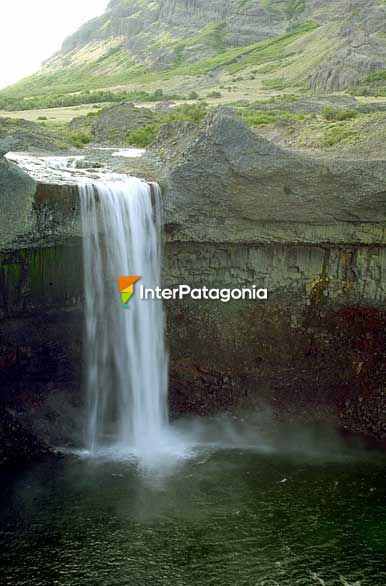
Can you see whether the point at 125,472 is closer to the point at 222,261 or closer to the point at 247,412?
the point at 247,412

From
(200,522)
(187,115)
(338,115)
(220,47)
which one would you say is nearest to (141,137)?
(187,115)

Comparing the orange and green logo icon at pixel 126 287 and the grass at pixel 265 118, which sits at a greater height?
the grass at pixel 265 118

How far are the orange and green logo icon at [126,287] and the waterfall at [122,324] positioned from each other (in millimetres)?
151

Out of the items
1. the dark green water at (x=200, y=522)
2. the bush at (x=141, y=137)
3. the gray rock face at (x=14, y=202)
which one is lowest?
the dark green water at (x=200, y=522)

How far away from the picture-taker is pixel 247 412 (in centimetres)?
2294

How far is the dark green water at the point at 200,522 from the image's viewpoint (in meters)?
15.1

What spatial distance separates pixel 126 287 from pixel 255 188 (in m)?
4.76

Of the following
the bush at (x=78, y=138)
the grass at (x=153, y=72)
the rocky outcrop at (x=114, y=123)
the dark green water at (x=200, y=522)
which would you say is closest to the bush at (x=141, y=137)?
the rocky outcrop at (x=114, y=123)

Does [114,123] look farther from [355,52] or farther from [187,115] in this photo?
[355,52]

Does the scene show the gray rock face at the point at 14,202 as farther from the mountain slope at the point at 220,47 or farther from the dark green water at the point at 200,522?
the mountain slope at the point at 220,47

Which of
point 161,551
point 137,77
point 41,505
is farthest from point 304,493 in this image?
point 137,77

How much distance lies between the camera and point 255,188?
20.7 meters

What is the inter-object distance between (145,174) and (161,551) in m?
10.9

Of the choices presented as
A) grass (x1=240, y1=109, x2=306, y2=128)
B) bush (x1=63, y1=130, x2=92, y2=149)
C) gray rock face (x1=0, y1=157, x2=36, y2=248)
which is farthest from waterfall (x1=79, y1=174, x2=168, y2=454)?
grass (x1=240, y1=109, x2=306, y2=128)
